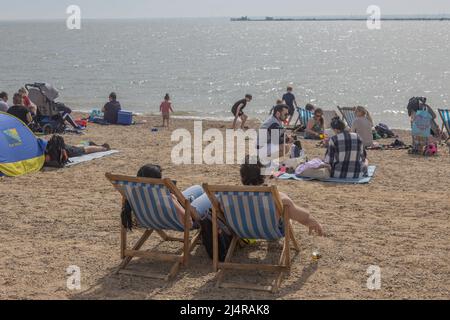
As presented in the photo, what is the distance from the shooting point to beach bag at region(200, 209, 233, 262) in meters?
5.21

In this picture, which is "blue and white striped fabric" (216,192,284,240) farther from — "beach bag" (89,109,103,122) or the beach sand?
"beach bag" (89,109,103,122)

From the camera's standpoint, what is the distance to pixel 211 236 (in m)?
5.30

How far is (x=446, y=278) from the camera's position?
497 cm

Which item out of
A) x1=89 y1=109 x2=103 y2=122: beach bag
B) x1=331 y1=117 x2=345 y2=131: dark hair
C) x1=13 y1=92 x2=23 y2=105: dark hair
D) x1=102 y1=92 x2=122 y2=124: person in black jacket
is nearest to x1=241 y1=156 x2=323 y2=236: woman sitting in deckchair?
x1=331 y1=117 x2=345 y2=131: dark hair

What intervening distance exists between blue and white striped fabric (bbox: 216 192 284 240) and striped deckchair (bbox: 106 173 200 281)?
0.37m

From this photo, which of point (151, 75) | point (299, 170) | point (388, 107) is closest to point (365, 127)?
point (299, 170)

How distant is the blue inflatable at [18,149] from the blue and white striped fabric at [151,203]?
14.5ft

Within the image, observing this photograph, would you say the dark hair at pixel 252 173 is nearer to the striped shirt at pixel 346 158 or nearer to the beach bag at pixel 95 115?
the striped shirt at pixel 346 158

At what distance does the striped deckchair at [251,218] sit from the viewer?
469 cm

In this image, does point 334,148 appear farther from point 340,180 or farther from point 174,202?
point 174,202

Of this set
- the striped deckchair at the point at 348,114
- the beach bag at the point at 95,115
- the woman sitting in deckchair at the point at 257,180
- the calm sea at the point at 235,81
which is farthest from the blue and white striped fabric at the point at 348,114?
the calm sea at the point at 235,81

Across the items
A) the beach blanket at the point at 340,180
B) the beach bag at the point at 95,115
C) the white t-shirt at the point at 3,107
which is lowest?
the beach blanket at the point at 340,180

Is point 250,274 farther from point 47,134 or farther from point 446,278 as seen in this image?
point 47,134
